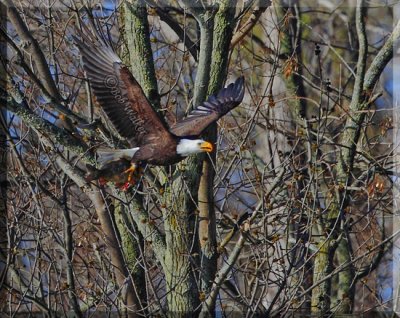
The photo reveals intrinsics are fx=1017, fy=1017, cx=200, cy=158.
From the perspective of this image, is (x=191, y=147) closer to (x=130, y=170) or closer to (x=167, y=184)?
(x=130, y=170)

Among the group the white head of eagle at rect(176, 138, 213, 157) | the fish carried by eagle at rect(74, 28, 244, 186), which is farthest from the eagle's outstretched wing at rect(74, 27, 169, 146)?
the white head of eagle at rect(176, 138, 213, 157)

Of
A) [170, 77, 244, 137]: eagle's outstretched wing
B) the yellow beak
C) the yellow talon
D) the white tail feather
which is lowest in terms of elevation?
the yellow beak

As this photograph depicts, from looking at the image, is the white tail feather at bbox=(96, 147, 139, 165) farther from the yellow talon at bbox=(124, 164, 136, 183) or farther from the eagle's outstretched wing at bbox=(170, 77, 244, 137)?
the eagle's outstretched wing at bbox=(170, 77, 244, 137)

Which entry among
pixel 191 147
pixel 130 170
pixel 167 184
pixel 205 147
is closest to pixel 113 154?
pixel 130 170

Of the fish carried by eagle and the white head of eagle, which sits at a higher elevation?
the fish carried by eagle

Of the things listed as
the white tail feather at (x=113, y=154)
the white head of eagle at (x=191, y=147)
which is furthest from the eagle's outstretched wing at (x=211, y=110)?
the white tail feather at (x=113, y=154)

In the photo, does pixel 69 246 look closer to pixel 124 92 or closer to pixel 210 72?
pixel 124 92

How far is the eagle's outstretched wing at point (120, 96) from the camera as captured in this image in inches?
297

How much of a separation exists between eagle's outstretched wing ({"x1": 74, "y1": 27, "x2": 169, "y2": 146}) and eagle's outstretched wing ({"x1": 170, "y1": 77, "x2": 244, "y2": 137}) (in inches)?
13.4

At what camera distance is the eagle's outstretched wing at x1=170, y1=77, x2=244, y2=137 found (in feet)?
25.7

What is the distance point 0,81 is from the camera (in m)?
9.28

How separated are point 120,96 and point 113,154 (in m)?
0.45

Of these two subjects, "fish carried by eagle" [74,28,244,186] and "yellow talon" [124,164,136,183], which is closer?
"fish carried by eagle" [74,28,244,186]

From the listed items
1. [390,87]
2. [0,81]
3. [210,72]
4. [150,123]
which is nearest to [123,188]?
[150,123]
